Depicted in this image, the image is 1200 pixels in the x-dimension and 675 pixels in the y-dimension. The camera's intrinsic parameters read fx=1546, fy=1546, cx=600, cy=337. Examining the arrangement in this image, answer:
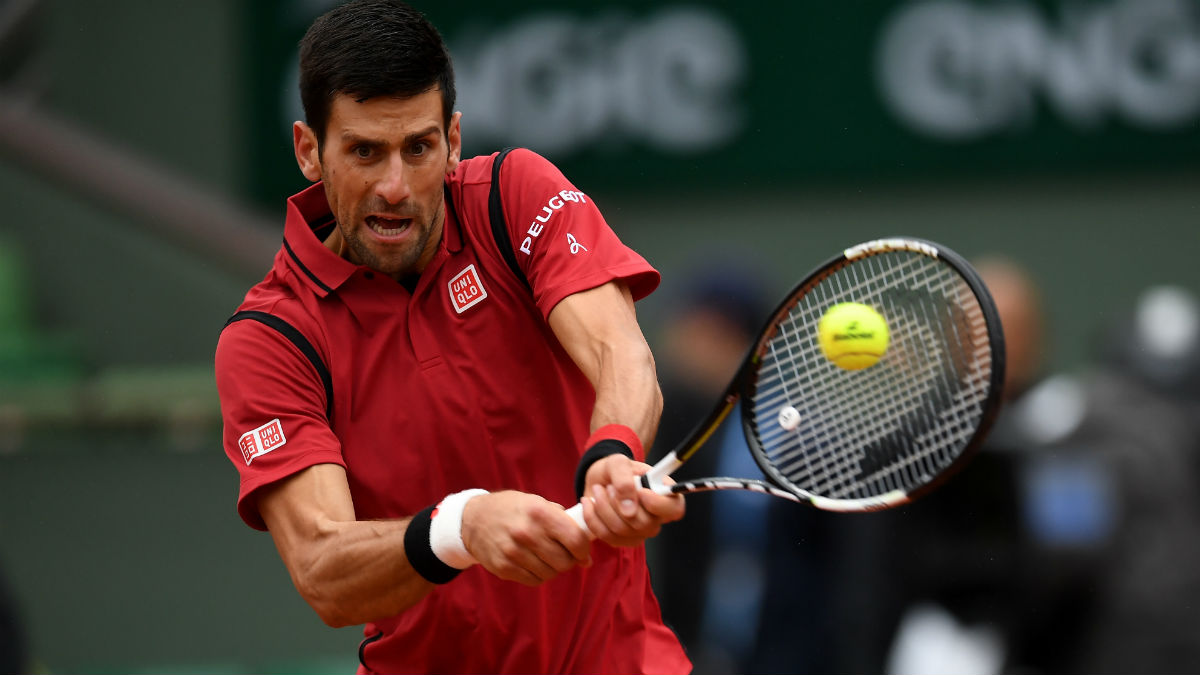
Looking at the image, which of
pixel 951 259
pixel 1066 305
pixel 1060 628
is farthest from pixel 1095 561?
pixel 1066 305

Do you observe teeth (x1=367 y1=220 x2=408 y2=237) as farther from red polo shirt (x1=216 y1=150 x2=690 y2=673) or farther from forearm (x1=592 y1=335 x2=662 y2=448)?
forearm (x1=592 y1=335 x2=662 y2=448)

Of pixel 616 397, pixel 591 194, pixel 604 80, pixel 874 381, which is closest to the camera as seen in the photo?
pixel 616 397

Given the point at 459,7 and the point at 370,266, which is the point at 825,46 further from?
the point at 370,266

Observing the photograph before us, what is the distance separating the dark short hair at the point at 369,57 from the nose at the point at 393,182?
0.39 ft

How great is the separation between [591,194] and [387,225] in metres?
4.66

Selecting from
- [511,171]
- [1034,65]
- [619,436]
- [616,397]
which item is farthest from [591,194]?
[619,436]

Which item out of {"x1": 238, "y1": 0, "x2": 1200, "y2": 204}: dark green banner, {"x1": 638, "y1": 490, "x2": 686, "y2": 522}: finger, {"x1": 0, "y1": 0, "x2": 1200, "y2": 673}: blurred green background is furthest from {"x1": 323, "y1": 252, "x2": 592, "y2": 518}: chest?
{"x1": 238, "y1": 0, "x2": 1200, "y2": 204}: dark green banner

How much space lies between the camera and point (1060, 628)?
3.90 metres

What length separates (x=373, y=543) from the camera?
2572mm

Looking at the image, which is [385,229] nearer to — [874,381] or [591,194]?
[874,381]

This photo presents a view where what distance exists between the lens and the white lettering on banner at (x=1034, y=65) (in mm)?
6711

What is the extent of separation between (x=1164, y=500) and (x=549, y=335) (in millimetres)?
1823

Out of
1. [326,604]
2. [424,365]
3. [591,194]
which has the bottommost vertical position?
[591,194]

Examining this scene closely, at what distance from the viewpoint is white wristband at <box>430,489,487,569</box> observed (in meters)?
2.48
